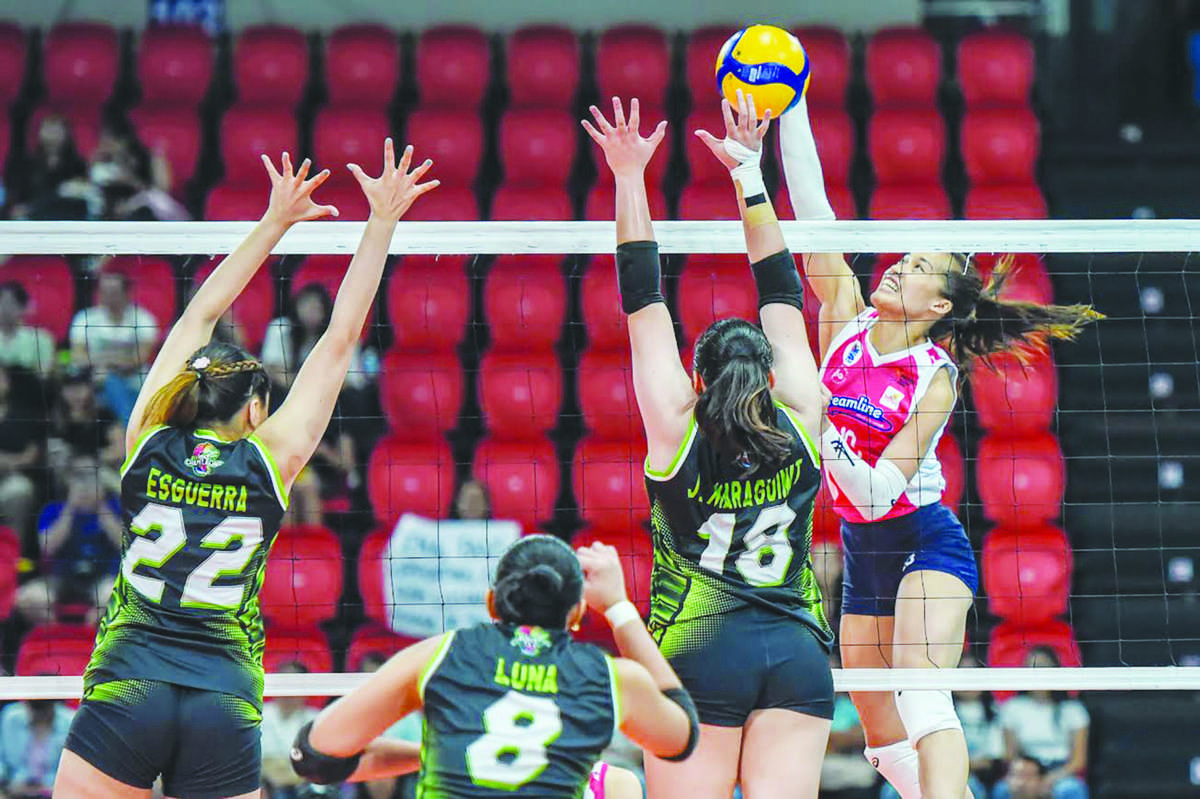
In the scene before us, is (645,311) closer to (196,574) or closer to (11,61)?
(196,574)

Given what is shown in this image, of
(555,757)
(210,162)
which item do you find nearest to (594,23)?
(210,162)

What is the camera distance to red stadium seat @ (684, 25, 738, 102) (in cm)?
1062

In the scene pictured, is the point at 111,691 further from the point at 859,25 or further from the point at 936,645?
the point at 859,25

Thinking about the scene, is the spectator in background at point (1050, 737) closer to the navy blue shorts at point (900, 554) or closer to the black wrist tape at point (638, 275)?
the navy blue shorts at point (900, 554)

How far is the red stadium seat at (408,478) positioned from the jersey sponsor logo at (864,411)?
356cm

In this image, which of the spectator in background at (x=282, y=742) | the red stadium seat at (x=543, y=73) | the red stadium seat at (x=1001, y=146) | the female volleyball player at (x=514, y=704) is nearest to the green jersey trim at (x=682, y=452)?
the female volleyball player at (x=514, y=704)

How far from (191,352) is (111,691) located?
3.60 feet

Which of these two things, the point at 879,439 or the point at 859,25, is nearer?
the point at 879,439

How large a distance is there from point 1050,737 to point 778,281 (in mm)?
4692

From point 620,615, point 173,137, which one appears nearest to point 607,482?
point 173,137

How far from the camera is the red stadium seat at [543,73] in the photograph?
1070 centimetres

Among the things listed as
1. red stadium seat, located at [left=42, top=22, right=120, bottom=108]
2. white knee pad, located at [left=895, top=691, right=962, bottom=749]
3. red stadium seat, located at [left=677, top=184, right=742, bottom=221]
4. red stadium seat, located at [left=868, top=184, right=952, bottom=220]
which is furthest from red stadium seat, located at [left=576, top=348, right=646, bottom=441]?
red stadium seat, located at [left=42, top=22, right=120, bottom=108]

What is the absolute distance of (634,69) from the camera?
10555 mm

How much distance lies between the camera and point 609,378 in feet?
30.7
